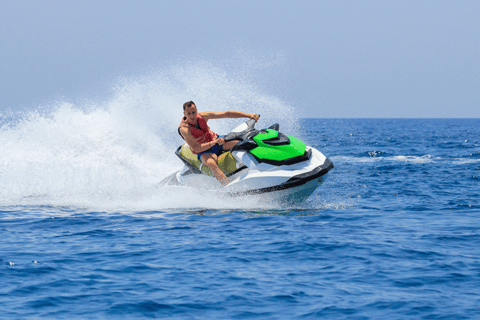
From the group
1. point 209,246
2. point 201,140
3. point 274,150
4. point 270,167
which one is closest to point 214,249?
point 209,246

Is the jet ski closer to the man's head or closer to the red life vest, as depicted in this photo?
the red life vest

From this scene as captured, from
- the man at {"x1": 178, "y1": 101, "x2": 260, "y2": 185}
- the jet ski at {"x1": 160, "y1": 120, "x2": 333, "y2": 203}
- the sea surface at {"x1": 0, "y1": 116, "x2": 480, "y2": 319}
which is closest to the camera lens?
the sea surface at {"x1": 0, "y1": 116, "x2": 480, "y2": 319}

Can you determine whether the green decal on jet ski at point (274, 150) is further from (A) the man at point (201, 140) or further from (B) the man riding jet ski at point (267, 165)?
(A) the man at point (201, 140)

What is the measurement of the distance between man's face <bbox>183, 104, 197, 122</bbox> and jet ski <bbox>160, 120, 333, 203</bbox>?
25.0 inches

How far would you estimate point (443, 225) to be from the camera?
25.7ft

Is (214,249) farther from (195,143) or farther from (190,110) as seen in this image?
(190,110)

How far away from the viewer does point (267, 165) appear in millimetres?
8523

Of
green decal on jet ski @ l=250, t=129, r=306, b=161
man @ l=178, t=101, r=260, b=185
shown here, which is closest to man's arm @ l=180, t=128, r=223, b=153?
man @ l=178, t=101, r=260, b=185

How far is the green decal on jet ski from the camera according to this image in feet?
27.9

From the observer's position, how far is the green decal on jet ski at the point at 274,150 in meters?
8.51

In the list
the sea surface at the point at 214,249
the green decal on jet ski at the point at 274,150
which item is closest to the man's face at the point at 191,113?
the green decal on jet ski at the point at 274,150

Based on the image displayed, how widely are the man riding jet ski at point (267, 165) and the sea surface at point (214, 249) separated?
1.08ft

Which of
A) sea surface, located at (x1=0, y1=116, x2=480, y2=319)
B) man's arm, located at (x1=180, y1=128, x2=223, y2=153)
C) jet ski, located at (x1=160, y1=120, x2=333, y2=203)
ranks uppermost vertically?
man's arm, located at (x1=180, y1=128, x2=223, y2=153)

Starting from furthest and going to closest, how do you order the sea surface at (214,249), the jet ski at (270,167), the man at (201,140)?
the man at (201,140) < the jet ski at (270,167) < the sea surface at (214,249)
